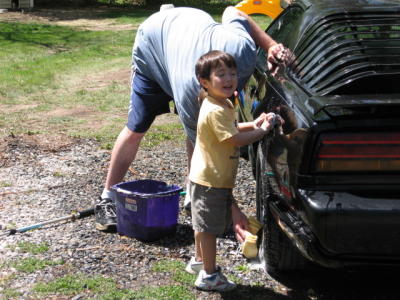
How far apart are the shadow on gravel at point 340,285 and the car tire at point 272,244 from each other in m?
0.10

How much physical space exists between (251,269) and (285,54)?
1.36 m

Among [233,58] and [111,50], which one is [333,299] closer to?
[233,58]

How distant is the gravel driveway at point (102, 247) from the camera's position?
14.0ft

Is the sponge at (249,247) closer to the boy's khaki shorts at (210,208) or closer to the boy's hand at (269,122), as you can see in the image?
the boy's khaki shorts at (210,208)

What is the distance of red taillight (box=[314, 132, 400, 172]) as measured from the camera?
350cm

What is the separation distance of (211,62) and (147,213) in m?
1.30

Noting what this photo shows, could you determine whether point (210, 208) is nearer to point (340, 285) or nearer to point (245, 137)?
point (245, 137)

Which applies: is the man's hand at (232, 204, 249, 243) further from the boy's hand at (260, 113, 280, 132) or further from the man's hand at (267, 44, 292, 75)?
the man's hand at (267, 44, 292, 75)

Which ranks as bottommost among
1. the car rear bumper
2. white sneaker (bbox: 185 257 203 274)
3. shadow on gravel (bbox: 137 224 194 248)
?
shadow on gravel (bbox: 137 224 194 248)

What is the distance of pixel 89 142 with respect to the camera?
7.42 metres

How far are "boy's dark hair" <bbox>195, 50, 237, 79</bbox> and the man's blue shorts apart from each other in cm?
108

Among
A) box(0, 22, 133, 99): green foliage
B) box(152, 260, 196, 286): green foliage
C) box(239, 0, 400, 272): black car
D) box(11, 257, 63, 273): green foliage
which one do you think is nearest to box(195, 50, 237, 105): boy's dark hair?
box(239, 0, 400, 272): black car

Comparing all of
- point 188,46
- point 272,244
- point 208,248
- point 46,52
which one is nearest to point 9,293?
point 208,248

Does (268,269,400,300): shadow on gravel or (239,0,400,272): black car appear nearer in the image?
(239,0,400,272): black car
